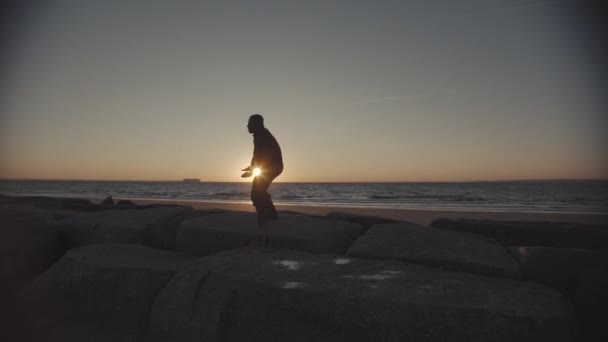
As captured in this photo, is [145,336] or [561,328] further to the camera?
[145,336]

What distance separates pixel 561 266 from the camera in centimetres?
308

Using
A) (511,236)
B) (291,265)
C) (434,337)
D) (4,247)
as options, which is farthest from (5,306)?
(511,236)

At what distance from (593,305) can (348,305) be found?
1737 millimetres

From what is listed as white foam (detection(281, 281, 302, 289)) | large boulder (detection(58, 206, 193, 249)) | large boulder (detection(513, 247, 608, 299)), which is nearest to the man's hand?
large boulder (detection(58, 206, 193, 249))

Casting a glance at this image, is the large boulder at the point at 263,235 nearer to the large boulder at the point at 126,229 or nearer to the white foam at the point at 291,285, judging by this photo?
the large boulder at the point at 126,229

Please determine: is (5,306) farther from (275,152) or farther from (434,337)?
(434,337)

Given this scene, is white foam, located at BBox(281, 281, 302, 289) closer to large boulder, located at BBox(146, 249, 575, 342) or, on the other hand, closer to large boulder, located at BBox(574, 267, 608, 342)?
large boulder, located at BBox(146, 249, 575, 342)

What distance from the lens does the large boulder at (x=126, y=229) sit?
197 inches

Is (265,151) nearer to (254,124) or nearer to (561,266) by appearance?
(254,124)

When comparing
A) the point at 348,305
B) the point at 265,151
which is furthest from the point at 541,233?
the point at 348,305

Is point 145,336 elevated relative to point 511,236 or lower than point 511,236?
lower

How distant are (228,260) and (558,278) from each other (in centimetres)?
293

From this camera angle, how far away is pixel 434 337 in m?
2.22

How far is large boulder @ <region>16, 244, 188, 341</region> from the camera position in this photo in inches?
125
